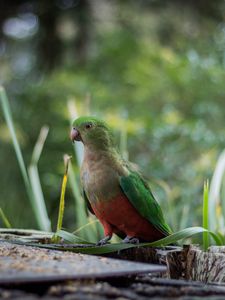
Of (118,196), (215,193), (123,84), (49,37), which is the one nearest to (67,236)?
(118,196)

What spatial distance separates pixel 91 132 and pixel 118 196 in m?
0.26

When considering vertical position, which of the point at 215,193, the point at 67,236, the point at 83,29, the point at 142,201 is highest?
the point at 83,29

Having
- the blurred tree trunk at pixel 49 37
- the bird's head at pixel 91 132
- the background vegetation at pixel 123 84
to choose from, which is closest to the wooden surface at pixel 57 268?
the bird's head at pixel 91 132

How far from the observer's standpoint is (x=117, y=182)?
174 cm

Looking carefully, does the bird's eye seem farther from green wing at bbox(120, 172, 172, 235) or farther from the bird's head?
green wing at bbox(120, 172, 172, 235)

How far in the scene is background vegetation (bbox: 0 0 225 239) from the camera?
4.28m

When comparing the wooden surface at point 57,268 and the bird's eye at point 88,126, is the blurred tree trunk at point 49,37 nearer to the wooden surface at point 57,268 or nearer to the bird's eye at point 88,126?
the bird's eye at point 88,126

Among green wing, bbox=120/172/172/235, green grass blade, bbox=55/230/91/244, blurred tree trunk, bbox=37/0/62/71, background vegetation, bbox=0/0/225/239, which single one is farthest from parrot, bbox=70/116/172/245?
blurred tree trunk, bbox=37/0/62/71

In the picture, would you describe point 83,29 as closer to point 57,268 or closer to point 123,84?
point 123,84

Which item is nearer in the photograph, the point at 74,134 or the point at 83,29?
the point at 74,134

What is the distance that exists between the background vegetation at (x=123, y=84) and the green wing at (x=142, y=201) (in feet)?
5.22

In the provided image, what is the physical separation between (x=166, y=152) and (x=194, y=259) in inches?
122

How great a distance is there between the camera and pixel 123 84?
19.8 ft

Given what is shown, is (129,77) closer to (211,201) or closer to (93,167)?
(211,201)
